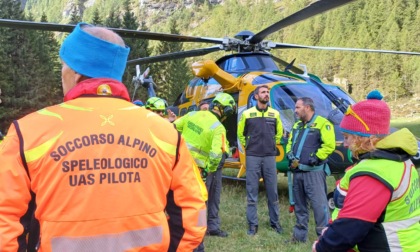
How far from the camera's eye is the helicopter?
6.93 m

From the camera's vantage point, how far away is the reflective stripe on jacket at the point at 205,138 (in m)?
5.24

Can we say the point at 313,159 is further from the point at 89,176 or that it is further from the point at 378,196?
the point at 89,176

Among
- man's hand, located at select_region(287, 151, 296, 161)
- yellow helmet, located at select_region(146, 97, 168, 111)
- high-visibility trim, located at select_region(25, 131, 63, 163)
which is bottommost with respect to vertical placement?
man's hand, located at select_region(287, 151, 296, 161)

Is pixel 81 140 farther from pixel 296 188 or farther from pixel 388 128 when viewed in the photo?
pixel 296 188

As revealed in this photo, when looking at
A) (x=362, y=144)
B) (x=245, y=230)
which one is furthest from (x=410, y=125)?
(x=362, y=144)

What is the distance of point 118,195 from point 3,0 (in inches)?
1347

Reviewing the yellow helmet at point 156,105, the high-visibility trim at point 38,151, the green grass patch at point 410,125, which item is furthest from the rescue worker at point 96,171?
the green grass patch at point 410,125

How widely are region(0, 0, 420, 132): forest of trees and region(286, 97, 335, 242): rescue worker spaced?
6.09 ft

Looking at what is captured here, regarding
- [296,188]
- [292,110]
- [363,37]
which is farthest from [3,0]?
[363,37]

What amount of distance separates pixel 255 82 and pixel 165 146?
6.63m

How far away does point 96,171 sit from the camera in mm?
1470

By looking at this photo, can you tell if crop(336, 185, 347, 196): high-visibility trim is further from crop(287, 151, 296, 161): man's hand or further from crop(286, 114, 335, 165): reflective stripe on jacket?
crop(287, 151, 296, 161): man's hand

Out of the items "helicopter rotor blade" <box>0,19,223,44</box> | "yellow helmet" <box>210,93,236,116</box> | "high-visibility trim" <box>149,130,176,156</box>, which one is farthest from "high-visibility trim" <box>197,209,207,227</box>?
"helicopter rotor blade" <box>0,19,223,44</box>

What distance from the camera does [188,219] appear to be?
1652 mm
